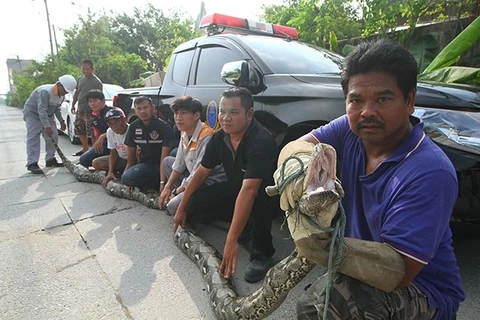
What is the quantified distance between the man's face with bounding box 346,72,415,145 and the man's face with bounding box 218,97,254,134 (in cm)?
119

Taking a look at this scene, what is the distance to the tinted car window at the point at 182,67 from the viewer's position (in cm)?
400

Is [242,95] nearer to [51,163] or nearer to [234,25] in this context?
[234,25]

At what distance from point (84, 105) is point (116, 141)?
8.41 feet

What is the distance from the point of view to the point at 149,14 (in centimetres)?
2975

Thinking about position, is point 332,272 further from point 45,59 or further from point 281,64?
point 45,59

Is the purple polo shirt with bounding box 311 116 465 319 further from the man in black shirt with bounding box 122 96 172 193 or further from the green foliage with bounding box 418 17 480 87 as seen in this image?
the man in black shirt with bounding box 122 96 172 193

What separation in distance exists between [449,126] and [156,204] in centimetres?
281

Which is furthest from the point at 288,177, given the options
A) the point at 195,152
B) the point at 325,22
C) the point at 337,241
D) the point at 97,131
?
the point at 325,22

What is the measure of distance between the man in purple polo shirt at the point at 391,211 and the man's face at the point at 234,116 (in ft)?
3.65

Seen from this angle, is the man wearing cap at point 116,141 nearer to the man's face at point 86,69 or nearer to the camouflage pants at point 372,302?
the man's face at point 86,69

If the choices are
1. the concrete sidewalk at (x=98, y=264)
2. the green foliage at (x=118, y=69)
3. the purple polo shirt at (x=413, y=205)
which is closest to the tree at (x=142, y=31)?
the green foliage at (x=118, y=69)

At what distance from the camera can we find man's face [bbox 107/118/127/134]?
169 inches

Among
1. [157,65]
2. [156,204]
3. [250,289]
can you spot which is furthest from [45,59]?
[250,289]

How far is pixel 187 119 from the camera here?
311 cm
